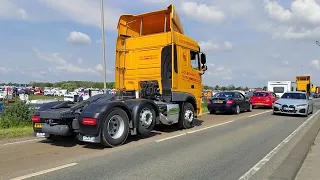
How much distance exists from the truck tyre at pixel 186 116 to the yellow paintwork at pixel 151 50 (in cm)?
57

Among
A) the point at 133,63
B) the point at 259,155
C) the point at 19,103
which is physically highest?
the point at 133,63

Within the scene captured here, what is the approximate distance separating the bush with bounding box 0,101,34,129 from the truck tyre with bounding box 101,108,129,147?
5.88 meters

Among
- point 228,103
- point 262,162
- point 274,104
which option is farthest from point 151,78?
point 274,104

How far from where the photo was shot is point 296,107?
18.4m

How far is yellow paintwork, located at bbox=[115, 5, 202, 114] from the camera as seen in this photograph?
37.6 feet

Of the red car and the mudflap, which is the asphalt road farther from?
the red car

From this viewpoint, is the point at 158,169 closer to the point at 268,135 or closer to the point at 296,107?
the point at 268,135

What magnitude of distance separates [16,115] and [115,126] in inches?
244

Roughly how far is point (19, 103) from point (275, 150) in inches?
389

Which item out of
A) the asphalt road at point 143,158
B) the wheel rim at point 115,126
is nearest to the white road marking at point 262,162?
the asphalt road at point 143,158

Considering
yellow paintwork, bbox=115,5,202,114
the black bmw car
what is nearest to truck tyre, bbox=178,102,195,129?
yellow paintwork, bbox=115,5,202,114

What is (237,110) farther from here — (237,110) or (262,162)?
(262,162)

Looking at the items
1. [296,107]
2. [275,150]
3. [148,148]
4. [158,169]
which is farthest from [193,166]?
[296,107]

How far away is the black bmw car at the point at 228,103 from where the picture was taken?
19484mm
